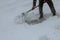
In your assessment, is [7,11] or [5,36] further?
[7,11]

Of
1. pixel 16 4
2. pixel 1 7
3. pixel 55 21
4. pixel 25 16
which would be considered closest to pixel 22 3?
pixel 16 4

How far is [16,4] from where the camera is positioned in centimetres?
759

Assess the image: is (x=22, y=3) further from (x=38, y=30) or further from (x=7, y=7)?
(x=38, y=30)

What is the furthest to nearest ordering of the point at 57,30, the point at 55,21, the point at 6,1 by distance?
the point at 6,1
the point at 55,21
the point at 57,30

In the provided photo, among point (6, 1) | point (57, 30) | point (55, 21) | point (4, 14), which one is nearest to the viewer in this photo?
point (57, 30)

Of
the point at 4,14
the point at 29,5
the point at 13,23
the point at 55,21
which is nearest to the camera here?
the point at 55,21

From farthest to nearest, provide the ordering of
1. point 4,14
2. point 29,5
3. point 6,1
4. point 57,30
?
point 6,1 → point 29,5 → point 4,14 → point 57,30

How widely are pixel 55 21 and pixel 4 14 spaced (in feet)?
5.97

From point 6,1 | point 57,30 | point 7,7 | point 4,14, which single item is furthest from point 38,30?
point 6,1

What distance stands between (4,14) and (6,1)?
4.13 ft

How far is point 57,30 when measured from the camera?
530 centimetres

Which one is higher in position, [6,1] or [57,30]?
[6,1]

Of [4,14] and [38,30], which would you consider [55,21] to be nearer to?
[38,30]

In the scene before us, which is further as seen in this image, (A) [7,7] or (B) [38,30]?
(A) [7,7]
